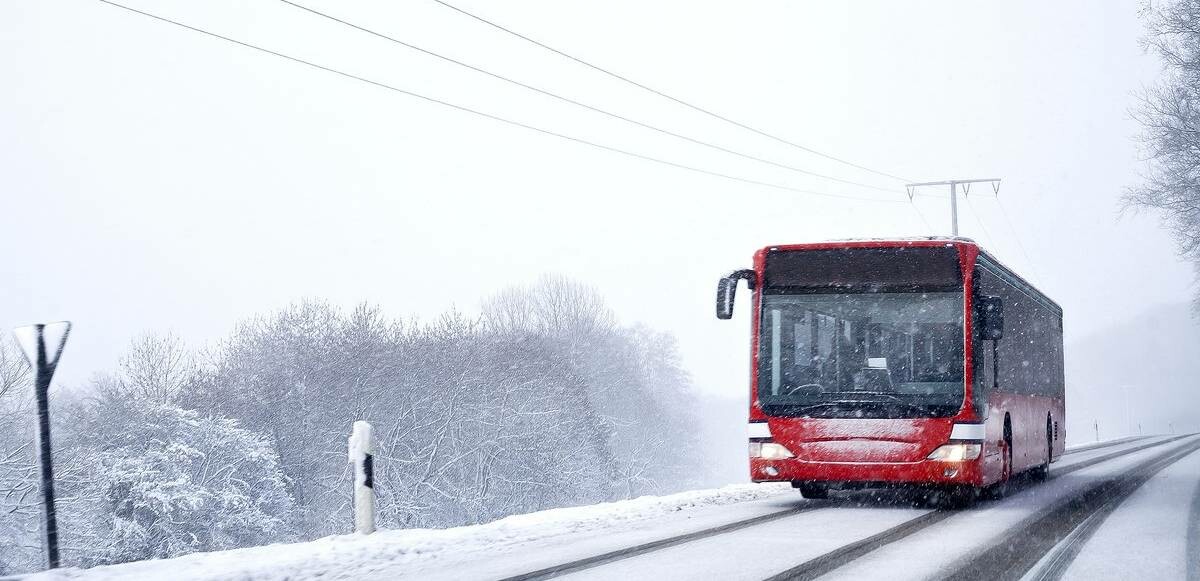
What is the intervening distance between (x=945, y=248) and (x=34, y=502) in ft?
90.6

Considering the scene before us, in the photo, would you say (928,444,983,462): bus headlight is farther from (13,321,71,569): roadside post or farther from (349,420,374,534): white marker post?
(13,321,71,569): roadside post

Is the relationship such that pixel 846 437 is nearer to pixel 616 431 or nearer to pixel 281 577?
pixel 281 577

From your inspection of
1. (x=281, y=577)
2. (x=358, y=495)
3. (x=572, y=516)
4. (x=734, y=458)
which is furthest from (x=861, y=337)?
(x=734, y=458)

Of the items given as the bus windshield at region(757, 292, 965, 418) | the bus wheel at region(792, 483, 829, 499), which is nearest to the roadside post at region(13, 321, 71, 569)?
the bus windshield at region(757, 292, 965, 418)

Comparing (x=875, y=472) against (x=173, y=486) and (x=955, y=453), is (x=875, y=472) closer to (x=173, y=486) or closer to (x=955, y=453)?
(x=955, y=453)

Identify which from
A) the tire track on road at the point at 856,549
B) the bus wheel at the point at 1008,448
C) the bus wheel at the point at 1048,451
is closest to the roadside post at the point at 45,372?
the tire track on road at the point at 856,549

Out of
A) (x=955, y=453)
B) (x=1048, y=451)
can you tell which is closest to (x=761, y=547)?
(x=955, y=453)

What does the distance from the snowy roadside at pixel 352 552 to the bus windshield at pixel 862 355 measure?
203cm

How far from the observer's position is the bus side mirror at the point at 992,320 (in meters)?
11.6

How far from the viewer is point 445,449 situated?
42438 mm

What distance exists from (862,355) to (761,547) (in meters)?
4.03

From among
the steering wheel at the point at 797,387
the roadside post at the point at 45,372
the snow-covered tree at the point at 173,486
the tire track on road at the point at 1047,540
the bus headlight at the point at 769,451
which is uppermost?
the roadside post at the point at 45,372

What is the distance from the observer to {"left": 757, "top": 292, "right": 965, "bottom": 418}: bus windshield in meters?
11.4

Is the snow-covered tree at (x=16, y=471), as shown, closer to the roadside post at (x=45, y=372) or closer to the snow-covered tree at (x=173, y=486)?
the snow-covered tree at (x=173, y=486)
